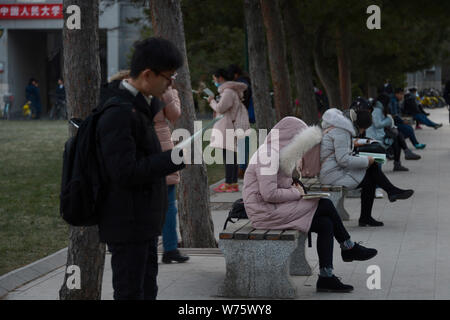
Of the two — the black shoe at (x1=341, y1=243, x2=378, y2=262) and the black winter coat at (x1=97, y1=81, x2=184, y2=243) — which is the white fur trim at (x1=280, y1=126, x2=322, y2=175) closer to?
the black shoe at (x1=341, y1=243, x2=378, y2=262)

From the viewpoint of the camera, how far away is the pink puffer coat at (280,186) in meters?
6.34

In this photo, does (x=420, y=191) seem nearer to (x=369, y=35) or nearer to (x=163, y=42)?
(x=163, y=42)

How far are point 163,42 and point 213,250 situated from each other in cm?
420

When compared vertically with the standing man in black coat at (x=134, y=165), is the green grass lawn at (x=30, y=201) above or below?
below

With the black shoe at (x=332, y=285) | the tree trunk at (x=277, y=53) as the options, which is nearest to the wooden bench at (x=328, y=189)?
the black shoe at (x=332, y=285)

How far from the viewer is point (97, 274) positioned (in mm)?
5473

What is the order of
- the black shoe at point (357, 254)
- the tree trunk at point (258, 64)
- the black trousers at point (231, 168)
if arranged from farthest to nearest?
the tree trunk at point (258, 64), the black trousers at point (231, 168), the black shoe at point (357, 254)

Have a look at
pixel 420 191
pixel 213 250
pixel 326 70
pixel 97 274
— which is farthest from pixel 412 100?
pixel 97 274

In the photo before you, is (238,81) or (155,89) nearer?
(155,89)

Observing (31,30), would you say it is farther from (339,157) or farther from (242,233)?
(242,233)

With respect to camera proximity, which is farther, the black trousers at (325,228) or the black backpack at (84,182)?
the black trousers at (325,228)

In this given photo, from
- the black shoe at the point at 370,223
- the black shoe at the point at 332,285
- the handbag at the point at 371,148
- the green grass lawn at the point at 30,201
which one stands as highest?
the handbag at the point at 371,148

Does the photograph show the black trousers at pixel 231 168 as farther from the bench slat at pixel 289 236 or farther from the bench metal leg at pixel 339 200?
the bench slat at pixel 289 236

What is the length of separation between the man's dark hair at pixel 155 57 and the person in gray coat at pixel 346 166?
5.22 m
